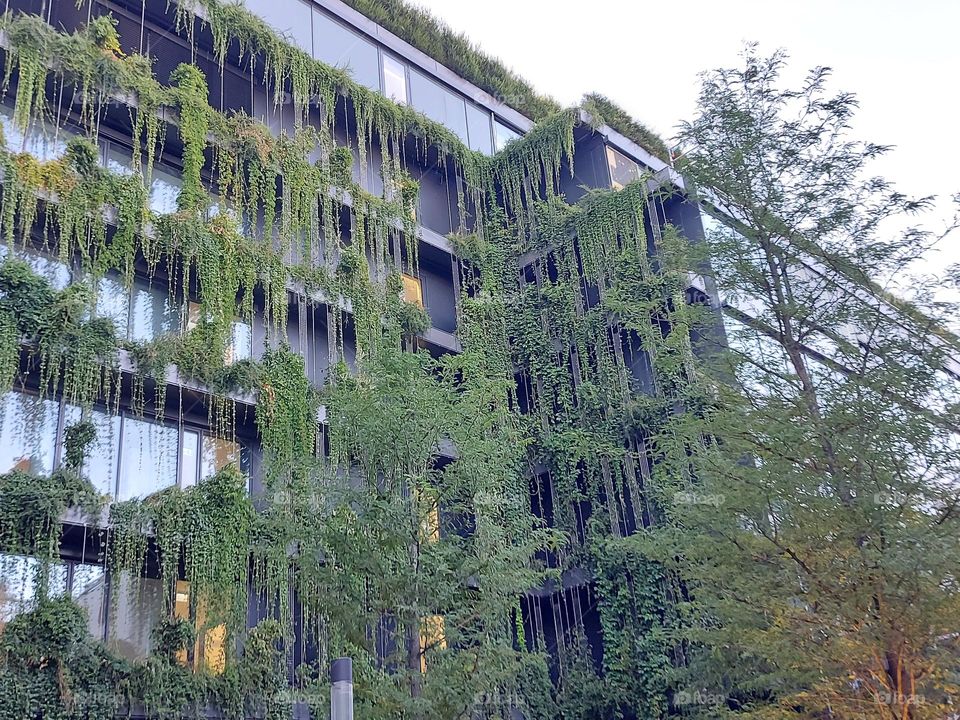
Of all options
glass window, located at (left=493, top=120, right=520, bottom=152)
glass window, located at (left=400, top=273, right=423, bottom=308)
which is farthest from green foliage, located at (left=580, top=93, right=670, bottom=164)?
glass window, located at (left=400, top=273, right=423, bottom=308)

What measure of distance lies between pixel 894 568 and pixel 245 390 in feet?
37.1

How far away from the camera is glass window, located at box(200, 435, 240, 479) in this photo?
648 inches

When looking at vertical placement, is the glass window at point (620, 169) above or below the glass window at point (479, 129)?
below

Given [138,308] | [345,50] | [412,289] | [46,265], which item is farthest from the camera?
[345,50]

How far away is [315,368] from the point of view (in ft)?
63.7

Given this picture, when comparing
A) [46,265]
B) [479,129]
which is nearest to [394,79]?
[479,129]

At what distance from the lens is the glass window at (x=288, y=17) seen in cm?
2134

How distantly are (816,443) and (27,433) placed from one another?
38.5ft

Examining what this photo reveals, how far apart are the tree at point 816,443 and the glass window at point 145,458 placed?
812 cm

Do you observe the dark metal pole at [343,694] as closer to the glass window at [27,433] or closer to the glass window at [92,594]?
the glass window at [92,594]

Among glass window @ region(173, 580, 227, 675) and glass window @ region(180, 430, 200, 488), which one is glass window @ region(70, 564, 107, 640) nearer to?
glass window @ region(173, 580, 227, 675)

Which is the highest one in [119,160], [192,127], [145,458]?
[192,127]

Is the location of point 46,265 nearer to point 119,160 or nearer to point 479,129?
point 119,160

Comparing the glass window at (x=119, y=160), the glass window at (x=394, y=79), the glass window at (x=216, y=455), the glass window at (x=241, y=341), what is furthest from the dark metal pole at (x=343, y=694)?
the glass window at (x=394, y=79)
